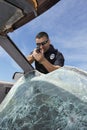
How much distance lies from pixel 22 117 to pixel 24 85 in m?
0.36

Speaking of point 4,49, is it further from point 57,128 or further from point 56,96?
point 57,128

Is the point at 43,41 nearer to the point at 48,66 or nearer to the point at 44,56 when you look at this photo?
the point at 44,56

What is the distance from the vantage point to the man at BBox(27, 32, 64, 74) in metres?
2.98

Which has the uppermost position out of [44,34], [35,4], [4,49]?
[35,4]

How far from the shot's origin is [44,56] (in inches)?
137

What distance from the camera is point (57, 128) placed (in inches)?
68.1

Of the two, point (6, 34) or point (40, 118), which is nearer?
point (40, 118)

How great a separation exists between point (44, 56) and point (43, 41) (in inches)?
7.8

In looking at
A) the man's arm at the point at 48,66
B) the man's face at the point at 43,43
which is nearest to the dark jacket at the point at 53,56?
the man's face at the point at 43,43

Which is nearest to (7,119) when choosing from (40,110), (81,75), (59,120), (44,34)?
(40,110)

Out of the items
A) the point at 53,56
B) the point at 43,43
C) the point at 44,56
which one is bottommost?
the point at 53,56

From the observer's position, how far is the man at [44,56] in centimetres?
298

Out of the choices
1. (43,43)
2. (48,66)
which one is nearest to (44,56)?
(43,43)

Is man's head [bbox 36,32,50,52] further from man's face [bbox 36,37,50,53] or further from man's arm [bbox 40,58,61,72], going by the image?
man's arm [bbox 40,58,61,72]
